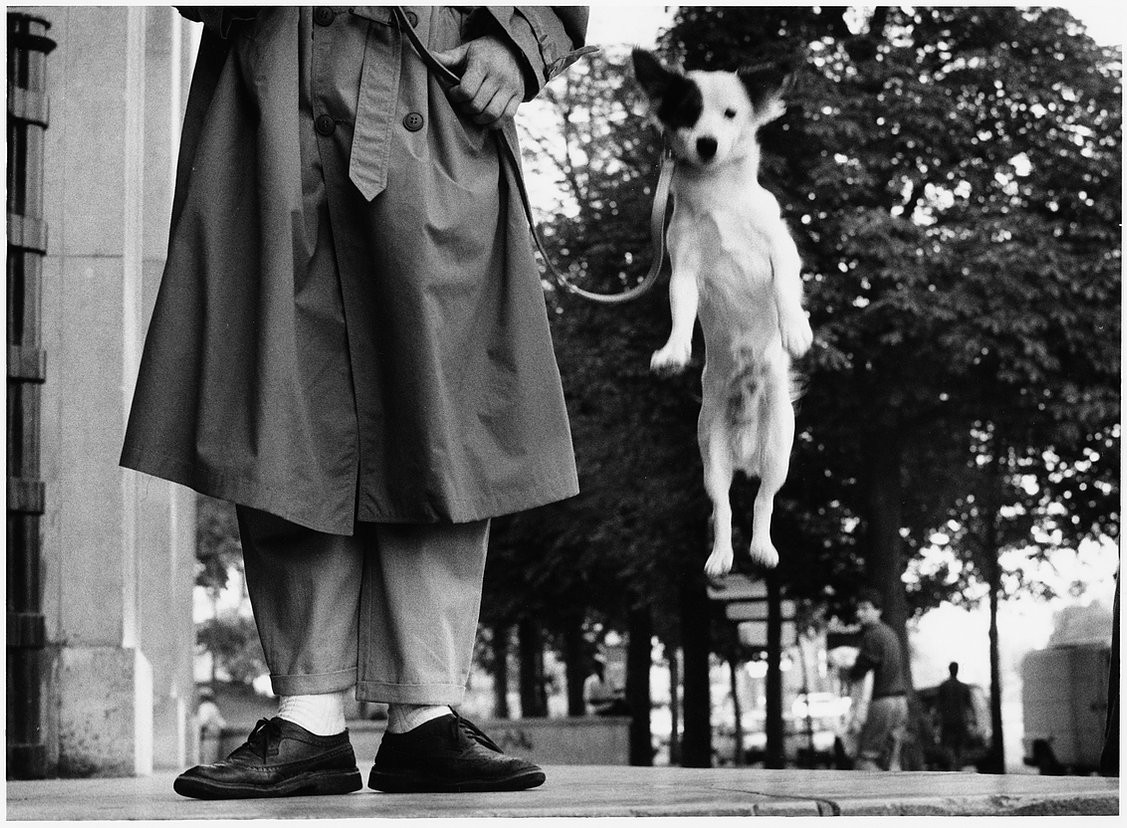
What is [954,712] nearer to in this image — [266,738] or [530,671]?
[530,671]

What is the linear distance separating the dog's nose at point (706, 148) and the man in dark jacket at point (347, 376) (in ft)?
1.39

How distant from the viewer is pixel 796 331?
335cm

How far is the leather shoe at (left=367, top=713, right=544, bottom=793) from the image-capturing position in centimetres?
301

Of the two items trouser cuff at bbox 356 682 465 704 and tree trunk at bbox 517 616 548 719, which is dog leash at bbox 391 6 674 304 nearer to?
trouser cuff at bbox 356 682 465 704

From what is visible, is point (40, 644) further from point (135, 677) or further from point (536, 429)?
point (536, 429)

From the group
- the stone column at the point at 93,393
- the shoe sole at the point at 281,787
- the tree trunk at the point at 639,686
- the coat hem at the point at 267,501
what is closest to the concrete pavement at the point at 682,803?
the shoe sole at the point at 281,787

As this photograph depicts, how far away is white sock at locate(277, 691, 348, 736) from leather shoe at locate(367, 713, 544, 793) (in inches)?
4.4

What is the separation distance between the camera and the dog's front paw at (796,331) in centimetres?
334

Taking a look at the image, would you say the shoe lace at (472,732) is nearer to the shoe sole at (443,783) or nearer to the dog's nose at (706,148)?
the shoe sole at (443,783)

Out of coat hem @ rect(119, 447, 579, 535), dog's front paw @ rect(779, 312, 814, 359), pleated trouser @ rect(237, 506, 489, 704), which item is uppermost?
dog's front paw @ rect(779, 312, 814, 359)

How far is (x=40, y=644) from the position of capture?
6.49 metres

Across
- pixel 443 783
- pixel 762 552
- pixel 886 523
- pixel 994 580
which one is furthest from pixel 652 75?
pixel 994 580

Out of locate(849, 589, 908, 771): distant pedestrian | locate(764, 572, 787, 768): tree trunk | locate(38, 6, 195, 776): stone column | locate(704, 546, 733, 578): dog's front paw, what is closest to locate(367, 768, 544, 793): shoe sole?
locate(704, 546, 733, 578): dog's front paw

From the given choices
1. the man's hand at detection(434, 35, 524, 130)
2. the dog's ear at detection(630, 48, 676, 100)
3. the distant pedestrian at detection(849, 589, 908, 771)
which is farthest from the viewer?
the distant pedestrian at detection(849, 589, 908, 771)
